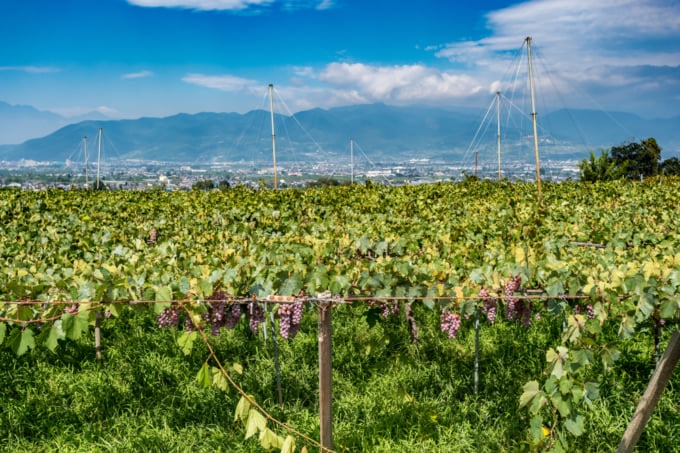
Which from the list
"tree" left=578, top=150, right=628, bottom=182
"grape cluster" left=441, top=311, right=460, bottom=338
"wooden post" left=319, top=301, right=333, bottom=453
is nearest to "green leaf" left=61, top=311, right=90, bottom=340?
"wooden post" left=319, top=301, right=333, bottom=453

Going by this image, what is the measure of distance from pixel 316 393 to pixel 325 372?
151cm

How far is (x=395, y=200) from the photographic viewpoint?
11.1m

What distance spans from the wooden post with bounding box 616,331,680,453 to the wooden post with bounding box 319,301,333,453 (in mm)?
1582

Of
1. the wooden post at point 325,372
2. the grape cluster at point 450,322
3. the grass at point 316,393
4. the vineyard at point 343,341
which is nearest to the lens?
the wooden post at point 325,372

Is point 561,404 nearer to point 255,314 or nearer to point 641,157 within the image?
point 255,314

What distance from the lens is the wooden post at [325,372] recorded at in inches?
103

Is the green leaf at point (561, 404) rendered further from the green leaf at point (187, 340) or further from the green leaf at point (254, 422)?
the green leaf at point (187, 340)

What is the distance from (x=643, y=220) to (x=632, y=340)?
89.7 inches

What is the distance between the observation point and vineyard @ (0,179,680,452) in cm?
271

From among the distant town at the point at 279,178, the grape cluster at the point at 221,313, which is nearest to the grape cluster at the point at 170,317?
the grape cluster at the point at 221,313

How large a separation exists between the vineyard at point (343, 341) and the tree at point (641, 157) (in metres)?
47.8

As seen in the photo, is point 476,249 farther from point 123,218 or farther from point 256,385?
point 123,218

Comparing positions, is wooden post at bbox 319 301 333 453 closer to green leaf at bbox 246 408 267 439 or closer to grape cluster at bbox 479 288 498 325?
green leaf at bbox 246 408 267 439

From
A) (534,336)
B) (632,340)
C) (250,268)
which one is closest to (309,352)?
(250,268)
